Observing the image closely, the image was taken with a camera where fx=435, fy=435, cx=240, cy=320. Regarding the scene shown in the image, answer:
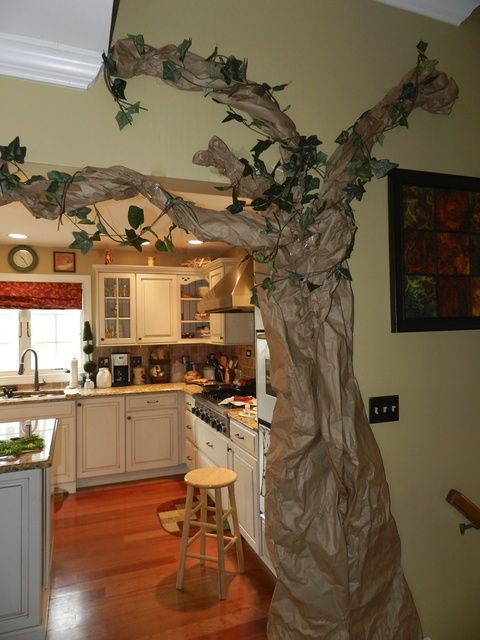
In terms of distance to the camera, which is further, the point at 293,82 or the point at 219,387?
the point at 219,387

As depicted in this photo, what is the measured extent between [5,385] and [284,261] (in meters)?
4.10

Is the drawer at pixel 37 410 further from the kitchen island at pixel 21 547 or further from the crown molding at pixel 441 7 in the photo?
the crown molding at pixel 441 7

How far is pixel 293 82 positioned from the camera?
5.20ft

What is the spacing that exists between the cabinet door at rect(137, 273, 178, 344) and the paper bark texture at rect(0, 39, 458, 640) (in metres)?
3.47

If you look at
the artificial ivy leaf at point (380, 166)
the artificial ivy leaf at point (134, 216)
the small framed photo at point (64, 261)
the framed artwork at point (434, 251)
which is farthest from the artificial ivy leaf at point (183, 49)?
the small framed photo at point (64, 261)

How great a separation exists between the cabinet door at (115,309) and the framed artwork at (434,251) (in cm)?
345

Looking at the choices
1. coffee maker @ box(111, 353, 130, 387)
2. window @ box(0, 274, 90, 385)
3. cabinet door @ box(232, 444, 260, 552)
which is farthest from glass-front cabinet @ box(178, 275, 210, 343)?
cabinet door @ box(232, 444, 260, 552)

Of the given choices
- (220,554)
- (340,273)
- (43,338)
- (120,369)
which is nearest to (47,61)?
(340,273)

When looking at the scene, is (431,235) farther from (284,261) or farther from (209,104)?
(209,104)

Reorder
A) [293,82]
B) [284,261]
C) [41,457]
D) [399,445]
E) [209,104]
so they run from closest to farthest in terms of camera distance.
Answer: [284,261] → [209,104] → [293,82] → [399,445] → [41,457]

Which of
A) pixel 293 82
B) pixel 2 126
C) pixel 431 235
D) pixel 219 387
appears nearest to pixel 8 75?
pixel 2 126

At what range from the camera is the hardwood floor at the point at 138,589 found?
85.9 inches

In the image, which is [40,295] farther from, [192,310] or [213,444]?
[213,444]

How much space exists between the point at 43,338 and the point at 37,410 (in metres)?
1.00
